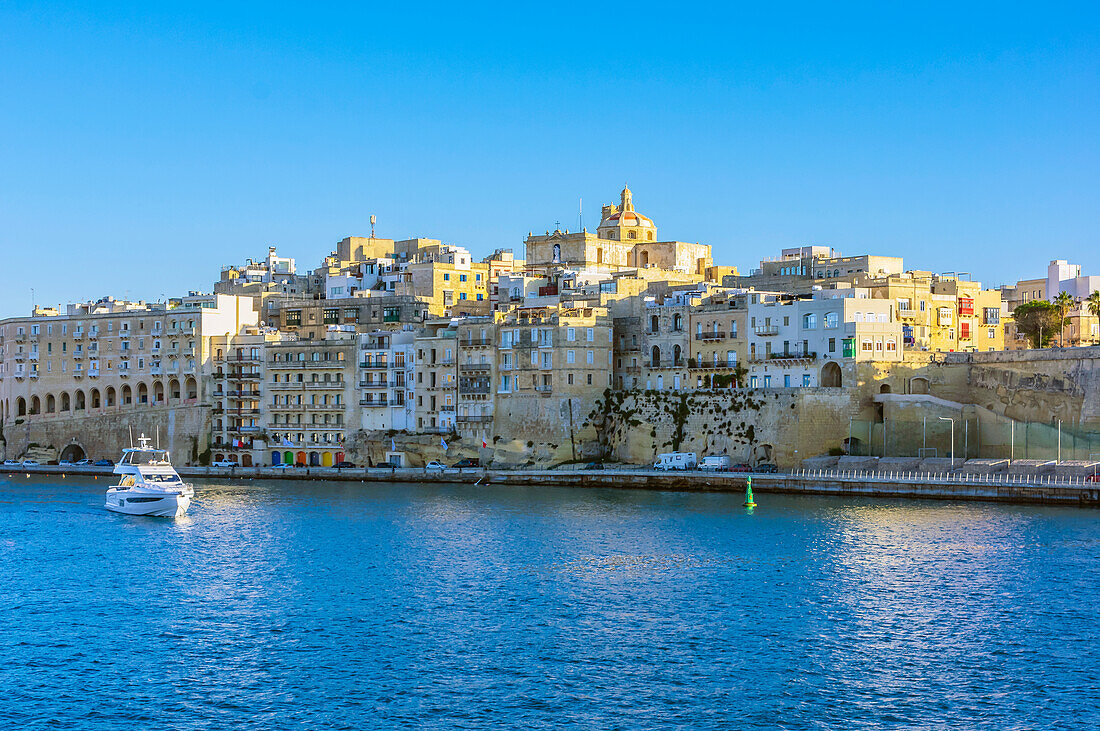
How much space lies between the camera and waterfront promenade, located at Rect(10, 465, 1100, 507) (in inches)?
2228

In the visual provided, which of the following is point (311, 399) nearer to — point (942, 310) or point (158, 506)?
point (158, 506)

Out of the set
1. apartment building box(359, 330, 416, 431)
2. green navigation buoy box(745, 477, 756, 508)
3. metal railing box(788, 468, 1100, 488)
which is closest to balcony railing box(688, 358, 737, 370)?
metal railing box(788, 468, 1100, 488)

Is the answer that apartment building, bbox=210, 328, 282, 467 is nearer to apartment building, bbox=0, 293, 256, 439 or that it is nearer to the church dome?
apartment building, bbox=0, 293, 256, 439

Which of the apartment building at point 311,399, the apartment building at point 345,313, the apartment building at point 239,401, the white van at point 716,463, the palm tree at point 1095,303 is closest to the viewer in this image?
the white van at point 716,463

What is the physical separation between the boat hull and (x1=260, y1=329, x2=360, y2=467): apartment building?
869 inches

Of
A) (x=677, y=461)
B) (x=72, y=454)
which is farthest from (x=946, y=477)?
(x=72, y=454)

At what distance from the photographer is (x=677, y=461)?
70250mm

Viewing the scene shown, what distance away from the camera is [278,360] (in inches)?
3354

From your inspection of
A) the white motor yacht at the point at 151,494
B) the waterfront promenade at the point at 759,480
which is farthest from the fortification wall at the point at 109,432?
the white motor yacht at the point at 151,494

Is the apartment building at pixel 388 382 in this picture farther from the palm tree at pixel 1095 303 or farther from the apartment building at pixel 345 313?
the palm tree at pixel 1095 303

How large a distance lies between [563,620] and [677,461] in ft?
115

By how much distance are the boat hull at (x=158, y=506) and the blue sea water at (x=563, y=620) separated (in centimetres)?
287

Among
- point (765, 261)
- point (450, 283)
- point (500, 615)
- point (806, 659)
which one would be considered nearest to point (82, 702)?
point (500, 615)

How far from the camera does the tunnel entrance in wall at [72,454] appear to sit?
3607 inches
